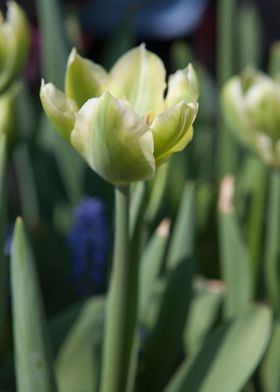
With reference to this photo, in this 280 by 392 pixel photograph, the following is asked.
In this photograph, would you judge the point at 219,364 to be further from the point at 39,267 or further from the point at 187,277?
the point at 39,267

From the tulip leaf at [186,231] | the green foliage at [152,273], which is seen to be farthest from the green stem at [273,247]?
the tulip leaf at [186,231]

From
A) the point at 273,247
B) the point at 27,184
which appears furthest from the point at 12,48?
the point at 27,184

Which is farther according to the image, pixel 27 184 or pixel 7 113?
pixel 27 184

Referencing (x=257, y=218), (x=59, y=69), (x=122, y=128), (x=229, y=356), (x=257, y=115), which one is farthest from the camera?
(x=59, y=69)

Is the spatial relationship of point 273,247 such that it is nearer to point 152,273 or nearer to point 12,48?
point 152,273

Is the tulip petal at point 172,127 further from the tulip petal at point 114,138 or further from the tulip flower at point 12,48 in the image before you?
the tulip flower at point 12,48

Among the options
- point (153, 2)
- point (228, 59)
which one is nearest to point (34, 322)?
point (228, 59)

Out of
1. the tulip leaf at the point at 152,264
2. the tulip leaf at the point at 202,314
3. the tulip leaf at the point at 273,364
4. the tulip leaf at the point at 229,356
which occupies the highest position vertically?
the tulip leaf at the point at 152,264
